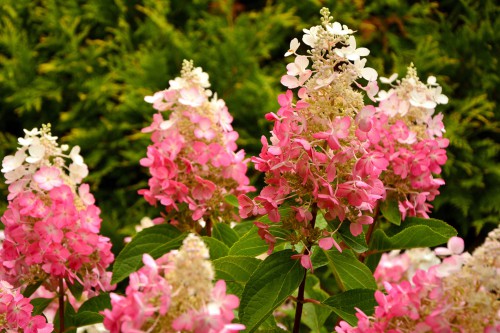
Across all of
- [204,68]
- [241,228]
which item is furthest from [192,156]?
[204,68]

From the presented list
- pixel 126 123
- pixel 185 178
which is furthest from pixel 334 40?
pixel 126 123

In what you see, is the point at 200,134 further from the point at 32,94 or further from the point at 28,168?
the point at 32,94

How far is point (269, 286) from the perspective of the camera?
1017 mm

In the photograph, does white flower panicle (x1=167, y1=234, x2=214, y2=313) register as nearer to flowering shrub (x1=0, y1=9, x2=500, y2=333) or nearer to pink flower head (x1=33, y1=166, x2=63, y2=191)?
flowering shrub (x1=0, y1=9, x2=500, y2=333)

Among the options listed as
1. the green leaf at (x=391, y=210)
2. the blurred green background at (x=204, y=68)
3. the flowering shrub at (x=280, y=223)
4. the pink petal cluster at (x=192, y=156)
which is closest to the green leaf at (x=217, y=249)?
the flowering shrub at (x=280, y=223)

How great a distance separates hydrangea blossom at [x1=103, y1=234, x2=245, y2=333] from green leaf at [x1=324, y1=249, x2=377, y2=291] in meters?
0.38

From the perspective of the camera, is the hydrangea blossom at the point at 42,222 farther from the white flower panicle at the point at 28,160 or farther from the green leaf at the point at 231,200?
the green leaf at the point at 231,200

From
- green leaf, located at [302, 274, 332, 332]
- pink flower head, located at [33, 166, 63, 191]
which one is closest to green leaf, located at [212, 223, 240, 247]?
green leaf, located at [302, 274, 332, 332]

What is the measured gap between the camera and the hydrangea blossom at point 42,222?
1197 mm

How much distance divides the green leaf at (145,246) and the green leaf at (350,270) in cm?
33

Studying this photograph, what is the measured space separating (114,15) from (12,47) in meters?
0.54

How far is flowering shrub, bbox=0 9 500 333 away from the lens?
2.55 ft

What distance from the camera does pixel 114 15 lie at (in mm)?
3555

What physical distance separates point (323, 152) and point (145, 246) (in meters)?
0.49
